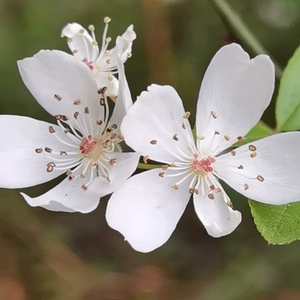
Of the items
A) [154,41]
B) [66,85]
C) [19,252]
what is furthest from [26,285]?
[66,85]

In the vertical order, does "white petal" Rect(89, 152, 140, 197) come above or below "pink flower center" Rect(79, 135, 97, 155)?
above

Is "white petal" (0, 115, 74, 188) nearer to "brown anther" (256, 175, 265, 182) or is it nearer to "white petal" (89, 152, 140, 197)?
"white petal" (89, 152, 140, 197)

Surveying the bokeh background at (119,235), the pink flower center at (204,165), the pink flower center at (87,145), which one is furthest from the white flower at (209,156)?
the bokeh background at (119,235)

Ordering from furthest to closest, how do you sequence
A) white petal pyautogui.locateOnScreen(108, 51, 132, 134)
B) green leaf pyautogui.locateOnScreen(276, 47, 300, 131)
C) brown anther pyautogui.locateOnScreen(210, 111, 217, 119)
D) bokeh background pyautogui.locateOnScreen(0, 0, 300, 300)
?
bokeh background pyautogui.locateOnScreen(0, 0, 300, 300) → green leaf pyautogui.locateOnScreen(276, 47, 300, 131) → brown anther pyautogui.locateOnScreen(210, 111, 217, 119) → white petal pyautogui.locateOnScreen(108, 51, 132, 134)

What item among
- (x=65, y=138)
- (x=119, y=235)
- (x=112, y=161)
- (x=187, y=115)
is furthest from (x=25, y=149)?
(x=119, y=235)

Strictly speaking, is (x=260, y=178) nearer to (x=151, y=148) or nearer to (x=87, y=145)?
(x=151, y=148)

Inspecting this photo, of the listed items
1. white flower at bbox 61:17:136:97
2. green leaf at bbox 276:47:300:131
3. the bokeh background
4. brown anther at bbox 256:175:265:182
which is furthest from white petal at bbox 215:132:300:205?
the bokeh background

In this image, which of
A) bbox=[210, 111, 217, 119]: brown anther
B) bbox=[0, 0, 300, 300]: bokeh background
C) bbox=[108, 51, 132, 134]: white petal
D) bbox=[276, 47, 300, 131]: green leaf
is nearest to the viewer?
bbox=[108, 51, 132, 134]: white petal
